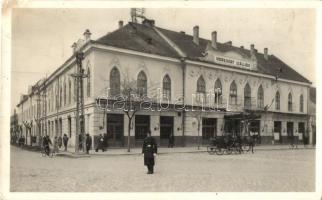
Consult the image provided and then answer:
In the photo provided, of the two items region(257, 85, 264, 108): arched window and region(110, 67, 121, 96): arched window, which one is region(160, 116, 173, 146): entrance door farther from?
region(257, 85, 264, 108): arched window

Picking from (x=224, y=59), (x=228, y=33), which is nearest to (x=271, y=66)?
(x=224, y=59)

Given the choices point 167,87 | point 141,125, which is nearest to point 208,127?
point 167,87

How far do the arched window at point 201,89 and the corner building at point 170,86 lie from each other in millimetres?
70

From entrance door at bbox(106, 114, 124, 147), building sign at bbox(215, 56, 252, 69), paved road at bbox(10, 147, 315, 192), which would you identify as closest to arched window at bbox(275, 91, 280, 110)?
building sign at bbox(215, 56, 252, 69)

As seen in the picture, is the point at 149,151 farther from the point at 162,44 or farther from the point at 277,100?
the point at 277,100

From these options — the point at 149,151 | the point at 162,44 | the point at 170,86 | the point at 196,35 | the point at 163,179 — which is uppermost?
the point at 196,35

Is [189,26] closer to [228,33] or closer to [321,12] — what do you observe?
[228,33]

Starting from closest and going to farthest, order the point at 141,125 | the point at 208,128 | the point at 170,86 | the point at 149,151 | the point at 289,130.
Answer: the point at 149,151 → the point at 141,125 → the point at 170,86 → the point at 208,128 → the point at 289,130

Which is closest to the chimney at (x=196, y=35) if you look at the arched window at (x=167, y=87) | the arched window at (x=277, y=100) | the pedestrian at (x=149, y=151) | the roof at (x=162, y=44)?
the roof at (x=162, y=44)

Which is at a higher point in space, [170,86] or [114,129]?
[170,86]

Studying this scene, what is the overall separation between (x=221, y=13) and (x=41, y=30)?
517 cm

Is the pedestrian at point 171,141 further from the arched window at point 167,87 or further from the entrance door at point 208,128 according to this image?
the entrance door at point 208,128

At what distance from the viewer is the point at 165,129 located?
1131 inches

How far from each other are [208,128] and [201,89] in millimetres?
2760
